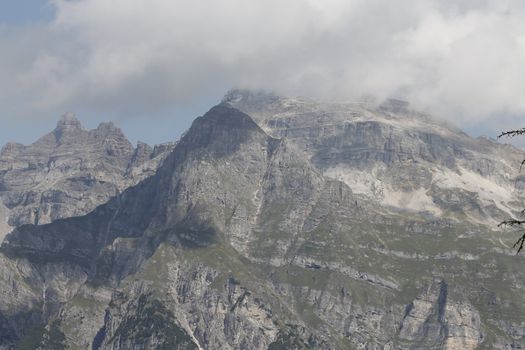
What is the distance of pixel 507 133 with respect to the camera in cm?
5581

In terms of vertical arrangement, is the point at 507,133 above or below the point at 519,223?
above

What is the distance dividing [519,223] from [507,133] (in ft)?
15.0

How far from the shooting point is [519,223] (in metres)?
55.7
